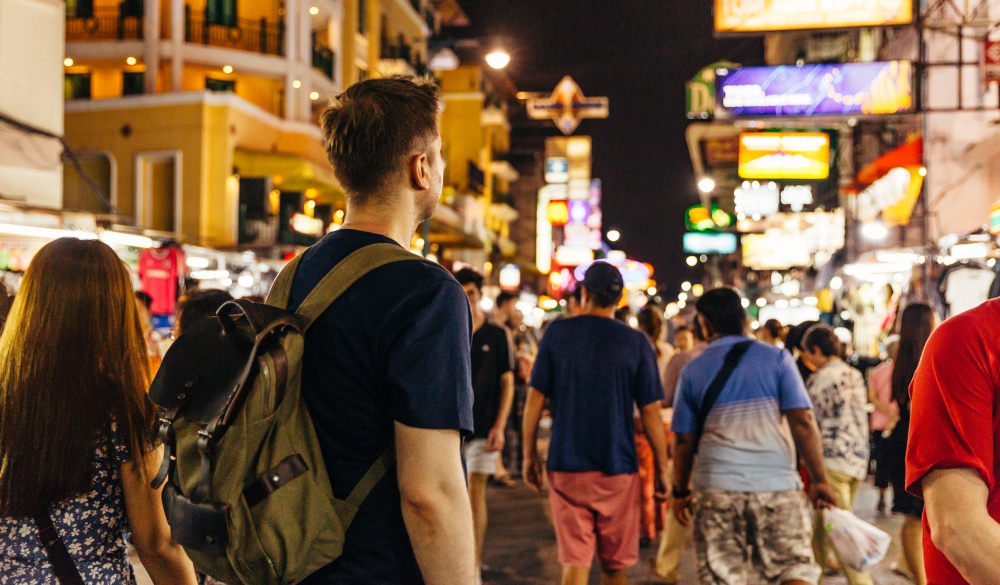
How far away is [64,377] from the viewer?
278 cm

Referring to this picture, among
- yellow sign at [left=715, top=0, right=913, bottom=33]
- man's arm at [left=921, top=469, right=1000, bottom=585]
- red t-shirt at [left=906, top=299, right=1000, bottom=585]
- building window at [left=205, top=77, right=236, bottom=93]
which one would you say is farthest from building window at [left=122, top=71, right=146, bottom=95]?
man's arm at [left=921, top=469, right=1000, bottom=585]

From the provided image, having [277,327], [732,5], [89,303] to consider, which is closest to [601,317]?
[89,303]

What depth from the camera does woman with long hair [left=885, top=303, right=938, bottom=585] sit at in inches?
278

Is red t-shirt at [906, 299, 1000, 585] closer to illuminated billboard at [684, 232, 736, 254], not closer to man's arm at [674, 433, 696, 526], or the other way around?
man's arm at [674, 433, 696, 526]

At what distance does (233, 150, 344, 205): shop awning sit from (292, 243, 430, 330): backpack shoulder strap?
22.9 meters

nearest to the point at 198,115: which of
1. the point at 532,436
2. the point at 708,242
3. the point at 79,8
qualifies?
the point at 79,8

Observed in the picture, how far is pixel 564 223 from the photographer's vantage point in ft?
194

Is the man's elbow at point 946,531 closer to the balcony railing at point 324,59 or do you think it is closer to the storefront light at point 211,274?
the storefront light at point 211,274

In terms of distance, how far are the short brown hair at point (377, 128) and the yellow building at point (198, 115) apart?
2168 centimetres

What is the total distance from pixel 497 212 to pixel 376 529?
55.4 m

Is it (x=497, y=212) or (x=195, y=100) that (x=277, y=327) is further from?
(x=497, y=212)

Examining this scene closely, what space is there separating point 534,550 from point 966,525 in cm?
724

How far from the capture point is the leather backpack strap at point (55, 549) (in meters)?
2.75

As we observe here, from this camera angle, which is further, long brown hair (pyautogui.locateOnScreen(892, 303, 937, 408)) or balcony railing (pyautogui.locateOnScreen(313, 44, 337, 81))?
balcony railing (pyautogui.locateOnScreen(313, 44, 337, 81))
